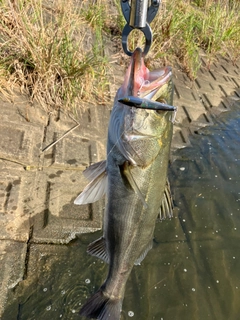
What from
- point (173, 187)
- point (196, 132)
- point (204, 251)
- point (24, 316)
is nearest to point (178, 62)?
point (196, 132)

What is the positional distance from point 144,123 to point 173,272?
76.5 inches

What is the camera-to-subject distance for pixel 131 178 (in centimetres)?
200

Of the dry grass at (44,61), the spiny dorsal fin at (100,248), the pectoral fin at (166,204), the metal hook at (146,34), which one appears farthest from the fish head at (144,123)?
the dry grass at (44,61)

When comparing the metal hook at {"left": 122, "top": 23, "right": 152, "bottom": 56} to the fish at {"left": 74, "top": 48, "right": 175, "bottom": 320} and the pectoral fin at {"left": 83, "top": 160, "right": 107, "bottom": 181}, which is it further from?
the pectoral fin at {"left": 83, "top": 160, "right": 107, "bottom": 181}

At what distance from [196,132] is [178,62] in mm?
1951

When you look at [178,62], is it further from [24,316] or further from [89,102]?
[24,316]

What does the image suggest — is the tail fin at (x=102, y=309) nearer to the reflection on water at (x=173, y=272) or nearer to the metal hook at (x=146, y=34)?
the reflection on water at (x=173, y=272)

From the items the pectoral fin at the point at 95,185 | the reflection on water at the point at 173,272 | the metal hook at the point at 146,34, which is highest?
the metal hook at the point at 146,34

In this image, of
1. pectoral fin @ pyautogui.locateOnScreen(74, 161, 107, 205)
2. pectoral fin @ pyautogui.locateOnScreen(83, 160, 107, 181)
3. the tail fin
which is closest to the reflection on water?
the tail fin

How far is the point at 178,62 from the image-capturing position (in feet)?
23.3

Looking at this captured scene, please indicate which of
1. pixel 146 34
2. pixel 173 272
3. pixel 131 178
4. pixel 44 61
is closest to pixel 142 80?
pixel 146 34

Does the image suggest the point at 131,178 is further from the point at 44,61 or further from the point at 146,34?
the point at 44,61

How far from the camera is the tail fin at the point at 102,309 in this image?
7.40 feet

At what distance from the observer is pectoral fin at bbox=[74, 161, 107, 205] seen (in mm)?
2133
